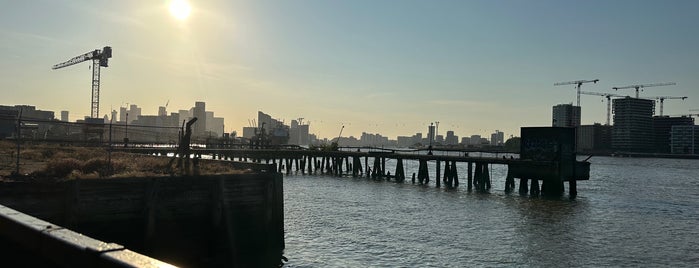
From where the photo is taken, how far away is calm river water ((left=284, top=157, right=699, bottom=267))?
72.9 feet

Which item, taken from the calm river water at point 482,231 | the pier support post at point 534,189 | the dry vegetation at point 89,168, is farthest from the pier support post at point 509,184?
the dry vegetation at point 89,168

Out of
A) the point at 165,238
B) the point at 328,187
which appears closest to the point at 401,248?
the point at 165,238

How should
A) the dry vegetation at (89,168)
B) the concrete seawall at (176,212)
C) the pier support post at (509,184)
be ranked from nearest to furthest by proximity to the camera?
the concrete seawall at (176,212), the dry vegetation at (89,168), the pier support post at (509,184)

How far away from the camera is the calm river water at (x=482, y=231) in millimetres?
22234

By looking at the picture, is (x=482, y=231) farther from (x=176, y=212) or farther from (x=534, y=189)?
(x=534, y=189)

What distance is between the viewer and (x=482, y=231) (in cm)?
2947

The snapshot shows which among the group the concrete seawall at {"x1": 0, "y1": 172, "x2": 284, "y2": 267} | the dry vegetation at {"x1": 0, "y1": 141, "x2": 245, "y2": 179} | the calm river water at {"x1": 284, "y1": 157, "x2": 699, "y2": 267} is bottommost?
the calm river water at {"x1": 284, "y1": 157, "x2": 699, "y2": 267}

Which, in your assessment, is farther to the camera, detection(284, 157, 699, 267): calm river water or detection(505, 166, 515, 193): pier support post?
detection(505, 166, 515, 193): pier support post

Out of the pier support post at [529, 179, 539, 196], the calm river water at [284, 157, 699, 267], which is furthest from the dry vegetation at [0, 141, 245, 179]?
the pier support post at [529, 179, 539, 196]

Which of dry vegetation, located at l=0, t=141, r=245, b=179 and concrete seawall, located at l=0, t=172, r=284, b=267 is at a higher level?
dry vegetation, located at l=0, t=141, r=245, b=179

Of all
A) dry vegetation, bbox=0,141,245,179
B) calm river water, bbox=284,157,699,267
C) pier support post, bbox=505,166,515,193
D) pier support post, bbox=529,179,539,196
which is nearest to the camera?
dry vegetation, bbox=0,141,245,179

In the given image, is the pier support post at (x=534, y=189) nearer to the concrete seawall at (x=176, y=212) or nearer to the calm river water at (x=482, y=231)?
the calm river water at (x=482, y=231)

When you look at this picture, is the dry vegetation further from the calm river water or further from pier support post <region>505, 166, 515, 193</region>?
pier support post <region>505, 166, 515, 193</region>

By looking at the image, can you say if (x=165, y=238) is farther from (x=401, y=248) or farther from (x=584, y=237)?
(x=584, y=237)
